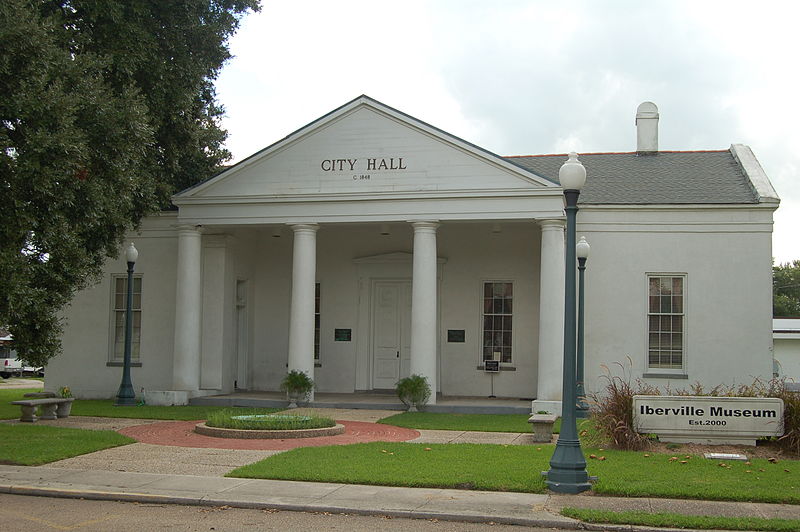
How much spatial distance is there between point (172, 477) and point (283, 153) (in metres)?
11.3

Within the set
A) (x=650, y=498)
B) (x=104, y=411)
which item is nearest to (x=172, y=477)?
(x=650, y=498)

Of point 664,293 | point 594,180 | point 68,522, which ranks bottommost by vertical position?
point 68,522

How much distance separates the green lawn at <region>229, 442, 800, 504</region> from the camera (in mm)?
10750

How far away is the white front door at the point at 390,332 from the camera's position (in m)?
24.2

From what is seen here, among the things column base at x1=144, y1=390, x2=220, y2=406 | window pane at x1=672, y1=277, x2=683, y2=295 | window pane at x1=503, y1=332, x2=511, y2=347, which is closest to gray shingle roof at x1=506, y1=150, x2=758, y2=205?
window pane at x1=672, y1=277, x2=683, y2=295

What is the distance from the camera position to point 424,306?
20.8 metres

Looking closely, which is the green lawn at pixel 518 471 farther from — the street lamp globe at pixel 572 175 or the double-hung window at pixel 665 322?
the double-hung window at pixel 665 322

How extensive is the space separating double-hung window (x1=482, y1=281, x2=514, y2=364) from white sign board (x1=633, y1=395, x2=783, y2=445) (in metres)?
9.39

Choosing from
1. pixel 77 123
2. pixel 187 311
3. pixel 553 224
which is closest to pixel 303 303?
pixel 187 311

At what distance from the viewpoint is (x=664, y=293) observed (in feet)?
72.0

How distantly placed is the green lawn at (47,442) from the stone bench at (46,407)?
3.00 feet

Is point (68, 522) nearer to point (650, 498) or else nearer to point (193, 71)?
point (650, 498)

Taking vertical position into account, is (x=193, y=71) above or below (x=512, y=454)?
above

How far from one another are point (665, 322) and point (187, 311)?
39.1 ft
